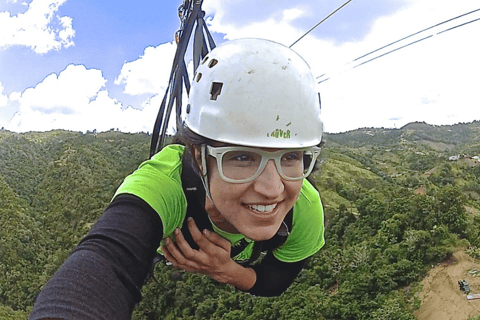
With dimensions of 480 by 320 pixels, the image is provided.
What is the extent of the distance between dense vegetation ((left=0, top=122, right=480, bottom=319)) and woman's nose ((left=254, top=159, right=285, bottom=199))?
0.80 m

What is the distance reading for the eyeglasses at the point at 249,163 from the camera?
6.02 ft

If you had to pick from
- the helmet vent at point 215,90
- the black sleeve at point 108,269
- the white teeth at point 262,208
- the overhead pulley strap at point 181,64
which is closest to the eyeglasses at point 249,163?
the white teeth at point 262,208

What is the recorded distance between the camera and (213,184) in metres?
1.96

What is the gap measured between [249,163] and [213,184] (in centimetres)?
22

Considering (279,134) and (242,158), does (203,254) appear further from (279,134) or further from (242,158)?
(279,134)

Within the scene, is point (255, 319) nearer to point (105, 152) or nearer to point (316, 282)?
point (316, 282)

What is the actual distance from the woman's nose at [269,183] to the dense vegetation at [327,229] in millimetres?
798

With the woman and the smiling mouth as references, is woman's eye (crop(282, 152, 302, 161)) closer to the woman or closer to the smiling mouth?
the woman

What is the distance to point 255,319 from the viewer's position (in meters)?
27.1

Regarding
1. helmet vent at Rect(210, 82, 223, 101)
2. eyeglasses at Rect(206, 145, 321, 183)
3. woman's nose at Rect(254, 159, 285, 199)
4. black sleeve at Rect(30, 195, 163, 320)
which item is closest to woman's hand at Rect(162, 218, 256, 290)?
black sleeve at Rect(30, 195, 163, 320)

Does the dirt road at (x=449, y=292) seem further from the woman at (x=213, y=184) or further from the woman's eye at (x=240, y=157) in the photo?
the woman's eye at (x=240, y=157)

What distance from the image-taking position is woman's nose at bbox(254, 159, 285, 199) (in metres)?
1.78

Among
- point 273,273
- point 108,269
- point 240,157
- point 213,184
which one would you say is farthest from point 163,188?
point 273,273

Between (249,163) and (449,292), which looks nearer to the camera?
(249,163)
